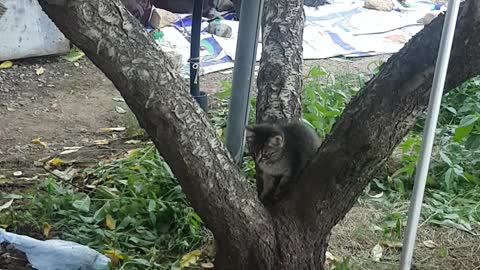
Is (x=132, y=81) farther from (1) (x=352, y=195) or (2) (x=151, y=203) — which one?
(2) (x=151, y=203)

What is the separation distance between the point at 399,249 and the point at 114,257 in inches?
42.9

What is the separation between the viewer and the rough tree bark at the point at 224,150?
1.89m

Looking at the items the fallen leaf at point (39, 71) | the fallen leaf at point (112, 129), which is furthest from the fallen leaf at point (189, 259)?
the fallen leaf at point (39, 71)

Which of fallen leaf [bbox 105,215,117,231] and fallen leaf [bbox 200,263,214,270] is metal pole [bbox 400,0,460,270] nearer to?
fallen leaf [bbox 200,263,214,270]

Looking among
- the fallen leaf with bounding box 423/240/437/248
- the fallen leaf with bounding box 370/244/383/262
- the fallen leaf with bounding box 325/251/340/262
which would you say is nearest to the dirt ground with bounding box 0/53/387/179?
the fallen leaf with bounding box 325/251/340/262

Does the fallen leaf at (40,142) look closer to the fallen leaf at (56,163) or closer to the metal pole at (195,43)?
the fallen leaf at (56,163)

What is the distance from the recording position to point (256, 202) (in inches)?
88.6

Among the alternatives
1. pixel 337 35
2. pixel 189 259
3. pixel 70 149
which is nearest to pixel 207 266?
pixel 189 259

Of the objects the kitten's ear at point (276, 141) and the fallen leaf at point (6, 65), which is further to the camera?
the fallen leaf at point (6, 65)

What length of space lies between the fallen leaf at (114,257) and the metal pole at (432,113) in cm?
110

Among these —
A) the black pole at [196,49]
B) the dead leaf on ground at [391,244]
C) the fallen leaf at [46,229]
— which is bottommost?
the fallen leaf at [46,229]

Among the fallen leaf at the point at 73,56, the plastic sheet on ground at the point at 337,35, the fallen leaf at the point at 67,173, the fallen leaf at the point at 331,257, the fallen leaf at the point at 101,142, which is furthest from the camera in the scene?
the plastic sheet on ground at the point at 337,35

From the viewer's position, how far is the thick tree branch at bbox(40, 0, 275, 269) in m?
1.89

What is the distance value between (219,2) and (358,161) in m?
4.36
